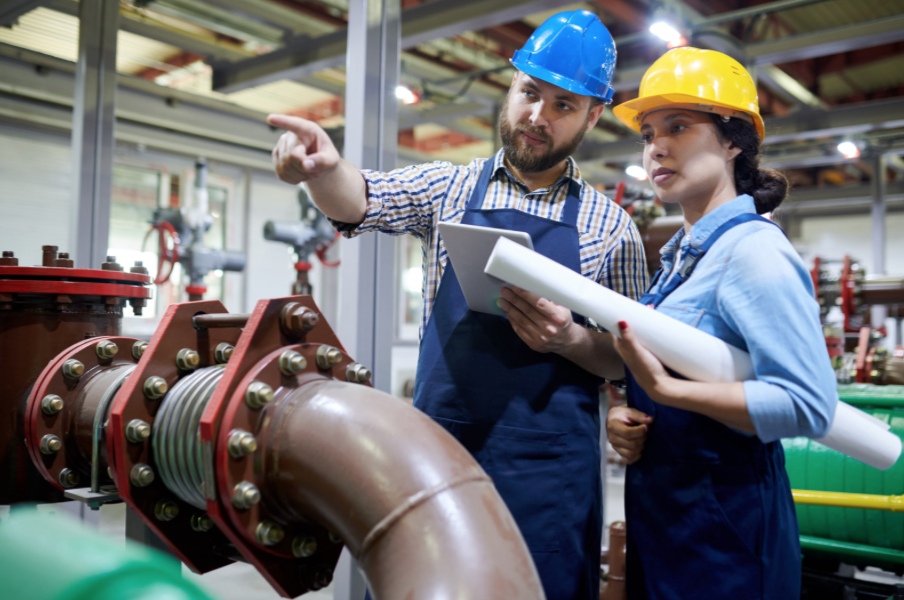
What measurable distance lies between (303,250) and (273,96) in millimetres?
2617

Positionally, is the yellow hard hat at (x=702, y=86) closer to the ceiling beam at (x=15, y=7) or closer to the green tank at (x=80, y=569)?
the green tank at (x=80, y=569)

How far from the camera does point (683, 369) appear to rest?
3.14 ft

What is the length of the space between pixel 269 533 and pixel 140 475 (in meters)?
0.22

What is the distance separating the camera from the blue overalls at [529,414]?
1.21m

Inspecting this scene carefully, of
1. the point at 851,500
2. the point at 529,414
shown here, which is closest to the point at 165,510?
the point at 529,414

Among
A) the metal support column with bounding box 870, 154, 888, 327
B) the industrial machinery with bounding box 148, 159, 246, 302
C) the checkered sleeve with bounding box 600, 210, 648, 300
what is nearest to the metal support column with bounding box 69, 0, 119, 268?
the industrial machinery with bounding box 148, 159, 246, 302

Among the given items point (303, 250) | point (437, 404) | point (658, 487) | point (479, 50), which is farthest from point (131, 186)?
point (658, 487)

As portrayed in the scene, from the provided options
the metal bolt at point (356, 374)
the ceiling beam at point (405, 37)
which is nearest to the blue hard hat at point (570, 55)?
the metal bolt at point (356, 374)

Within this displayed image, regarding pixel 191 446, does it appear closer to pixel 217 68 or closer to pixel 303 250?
pixel 303 250

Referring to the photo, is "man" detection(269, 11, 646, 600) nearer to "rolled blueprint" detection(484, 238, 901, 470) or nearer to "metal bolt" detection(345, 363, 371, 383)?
"rolled blueprint" detection(484, 238, 901, 470)

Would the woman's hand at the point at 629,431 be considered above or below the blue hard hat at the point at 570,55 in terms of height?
below

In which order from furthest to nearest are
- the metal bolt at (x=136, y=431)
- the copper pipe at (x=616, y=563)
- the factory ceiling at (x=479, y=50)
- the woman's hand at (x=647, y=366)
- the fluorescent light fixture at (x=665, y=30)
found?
1. the factory ceiling at (x=479, y=50)
2. the fluorescent light fixture at (x=665, y=30)
3. the copper pipe at (x=616, y=563)
4. the woman's hand at (x=647, y=366)
5. the metal bolt at (x=136, y=431)

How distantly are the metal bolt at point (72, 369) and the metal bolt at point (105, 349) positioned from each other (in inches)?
1.5

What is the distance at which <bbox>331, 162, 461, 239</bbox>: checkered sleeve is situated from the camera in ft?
4.21
